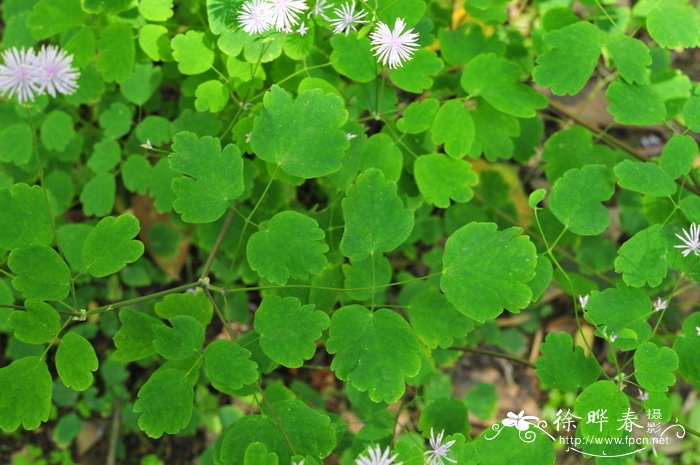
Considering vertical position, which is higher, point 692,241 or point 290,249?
point 290,249

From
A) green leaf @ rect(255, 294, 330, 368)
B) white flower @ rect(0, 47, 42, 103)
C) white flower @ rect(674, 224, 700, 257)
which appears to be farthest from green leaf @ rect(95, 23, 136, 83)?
white flower @ rect(674, 224, 700, 257)

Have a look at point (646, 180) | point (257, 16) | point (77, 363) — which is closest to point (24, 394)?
point (77, 363)

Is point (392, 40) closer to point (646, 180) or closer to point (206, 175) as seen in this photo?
point (206, 175)

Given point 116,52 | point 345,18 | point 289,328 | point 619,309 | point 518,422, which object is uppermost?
point 116,52

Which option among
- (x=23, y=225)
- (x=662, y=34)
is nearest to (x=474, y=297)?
(x=662, y=34)

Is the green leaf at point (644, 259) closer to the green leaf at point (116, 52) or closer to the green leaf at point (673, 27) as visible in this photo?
the green leaf at point (673, 27)

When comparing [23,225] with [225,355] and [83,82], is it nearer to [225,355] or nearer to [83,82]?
[225,355]
